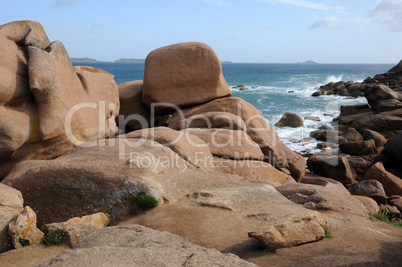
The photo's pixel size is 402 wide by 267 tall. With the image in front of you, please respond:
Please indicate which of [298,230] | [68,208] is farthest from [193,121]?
[298,230]

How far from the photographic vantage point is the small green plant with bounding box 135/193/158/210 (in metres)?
7.81

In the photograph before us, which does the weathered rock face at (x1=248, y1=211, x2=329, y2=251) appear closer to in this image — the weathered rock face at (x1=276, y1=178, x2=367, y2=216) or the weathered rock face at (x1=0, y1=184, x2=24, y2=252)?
the weathered rock face at (x1=276, y1=178, x2=367, y2=216)

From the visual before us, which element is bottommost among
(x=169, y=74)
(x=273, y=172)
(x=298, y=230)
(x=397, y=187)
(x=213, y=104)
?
(x=397, y=187)

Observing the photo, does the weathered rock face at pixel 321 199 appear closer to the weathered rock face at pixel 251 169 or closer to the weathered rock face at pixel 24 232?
the weathered rock face at pixel 251 169

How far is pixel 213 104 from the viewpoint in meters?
15.6

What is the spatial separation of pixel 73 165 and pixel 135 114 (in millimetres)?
9443

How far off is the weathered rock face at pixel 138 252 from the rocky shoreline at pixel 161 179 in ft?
0.08

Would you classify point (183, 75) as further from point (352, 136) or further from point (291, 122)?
point (291, 122)

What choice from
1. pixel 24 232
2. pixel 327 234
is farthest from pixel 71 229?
pixel 327 234

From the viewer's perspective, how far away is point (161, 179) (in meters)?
8.59

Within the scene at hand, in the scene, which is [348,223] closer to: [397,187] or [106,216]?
[106,216]

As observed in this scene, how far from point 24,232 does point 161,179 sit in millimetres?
3368

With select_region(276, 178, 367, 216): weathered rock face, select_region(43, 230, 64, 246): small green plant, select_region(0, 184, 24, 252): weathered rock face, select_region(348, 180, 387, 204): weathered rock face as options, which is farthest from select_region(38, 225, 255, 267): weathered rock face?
select_region(348, 180, 387, 204): weathered rock face

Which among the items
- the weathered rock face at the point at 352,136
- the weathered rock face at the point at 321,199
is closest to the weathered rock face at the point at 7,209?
the weathered rock face at the point at 321,199
